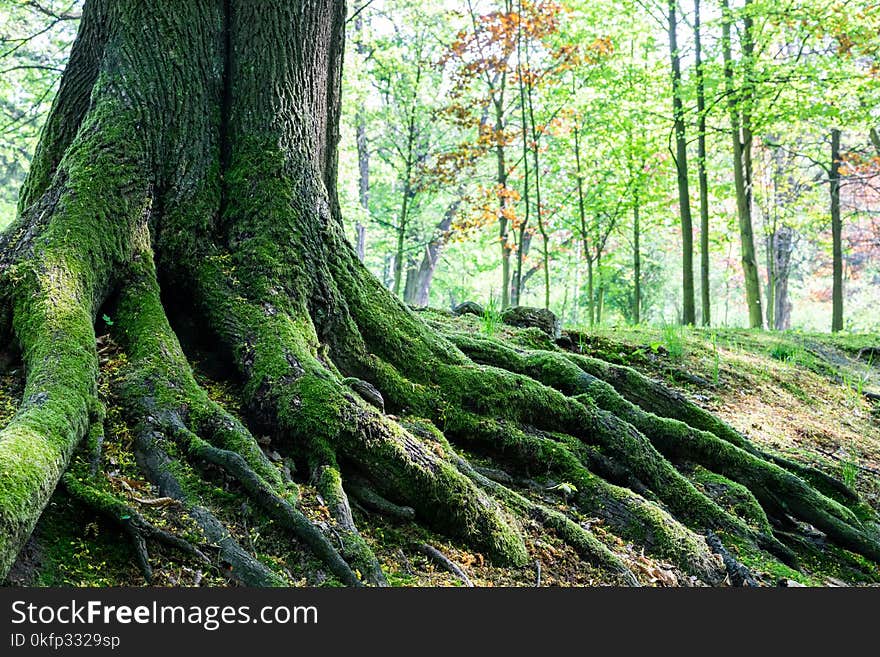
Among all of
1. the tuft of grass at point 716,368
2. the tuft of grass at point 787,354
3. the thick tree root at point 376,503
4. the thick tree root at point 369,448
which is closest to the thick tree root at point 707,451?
the thick tree root at point 369,448

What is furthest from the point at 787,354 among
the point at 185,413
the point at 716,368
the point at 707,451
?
the point at 185,413

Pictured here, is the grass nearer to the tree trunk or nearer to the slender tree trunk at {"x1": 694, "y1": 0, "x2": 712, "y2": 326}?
the slender tree trunk at {"x1": 694, "y1": 0, "x2": 712, "y2": 326}

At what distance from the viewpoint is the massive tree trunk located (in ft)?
9.49

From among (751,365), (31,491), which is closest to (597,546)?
(31,491)

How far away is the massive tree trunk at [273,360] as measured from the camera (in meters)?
2.89

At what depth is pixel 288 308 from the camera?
3891mm

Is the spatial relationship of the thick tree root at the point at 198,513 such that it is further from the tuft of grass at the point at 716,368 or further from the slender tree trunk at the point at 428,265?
the slender tree trunk at the point at 428,265

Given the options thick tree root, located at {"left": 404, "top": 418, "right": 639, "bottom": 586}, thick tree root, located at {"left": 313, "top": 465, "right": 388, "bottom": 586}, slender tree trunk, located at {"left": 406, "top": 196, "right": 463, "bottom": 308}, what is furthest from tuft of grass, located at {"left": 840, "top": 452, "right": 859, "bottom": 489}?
slender tree trunk, located at {"left": 406, "top": 196, "right": 463, "bottom": 308}

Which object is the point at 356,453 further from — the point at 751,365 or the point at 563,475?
the point at 751,365

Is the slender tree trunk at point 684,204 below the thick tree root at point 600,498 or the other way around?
the other way around

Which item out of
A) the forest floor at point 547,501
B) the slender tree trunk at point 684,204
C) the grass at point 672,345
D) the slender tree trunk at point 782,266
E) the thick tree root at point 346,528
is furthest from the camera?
the slender tree trunk at point 782,266

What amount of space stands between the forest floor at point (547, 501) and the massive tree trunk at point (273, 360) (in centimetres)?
8

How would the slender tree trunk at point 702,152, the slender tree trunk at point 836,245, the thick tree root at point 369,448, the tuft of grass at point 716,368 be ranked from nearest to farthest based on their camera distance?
the thick tree root at point 369,448, the tuft of grass at point 716,368, the slender tree trunk at point 702,152, the slender tree trunk at point 836,245

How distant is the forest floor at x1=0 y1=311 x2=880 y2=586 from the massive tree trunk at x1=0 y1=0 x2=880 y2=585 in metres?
0.08
